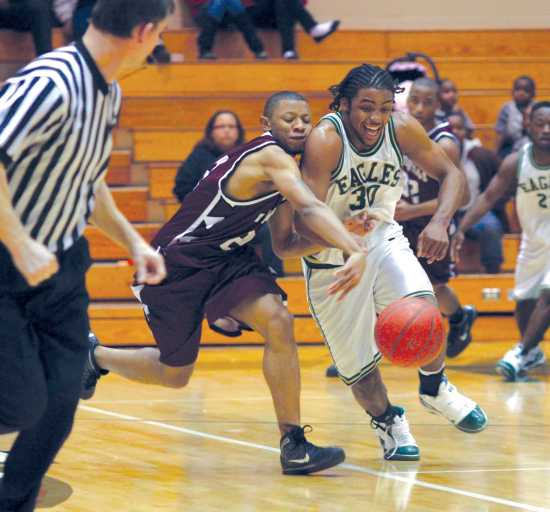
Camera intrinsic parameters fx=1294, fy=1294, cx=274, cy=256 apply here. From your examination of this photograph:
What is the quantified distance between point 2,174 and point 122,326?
624cm

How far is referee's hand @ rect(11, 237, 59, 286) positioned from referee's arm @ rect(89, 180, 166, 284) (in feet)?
1.31

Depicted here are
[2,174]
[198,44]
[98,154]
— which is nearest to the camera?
[2,174]

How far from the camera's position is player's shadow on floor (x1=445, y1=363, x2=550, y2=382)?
8312 millimetres

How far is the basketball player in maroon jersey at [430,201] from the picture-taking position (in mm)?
7590

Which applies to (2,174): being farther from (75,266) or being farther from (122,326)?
(122,326)

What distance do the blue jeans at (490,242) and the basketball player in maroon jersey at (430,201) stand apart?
1.43 metres

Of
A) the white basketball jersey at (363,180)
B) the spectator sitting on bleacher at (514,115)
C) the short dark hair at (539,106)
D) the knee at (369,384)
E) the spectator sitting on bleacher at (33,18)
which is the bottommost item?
the spectator sitting on bleacher at (514,115)

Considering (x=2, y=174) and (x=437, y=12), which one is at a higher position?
(x=2, y=174)

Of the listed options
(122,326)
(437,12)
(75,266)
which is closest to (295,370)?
(75,266)

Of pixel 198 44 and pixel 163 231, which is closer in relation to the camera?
pixel 163 231

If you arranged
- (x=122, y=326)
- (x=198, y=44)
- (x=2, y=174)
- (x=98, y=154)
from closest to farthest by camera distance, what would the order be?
(x=2, y=174) < (x=98, y=154) < (x=122, y=326) < (x=198, y=44)

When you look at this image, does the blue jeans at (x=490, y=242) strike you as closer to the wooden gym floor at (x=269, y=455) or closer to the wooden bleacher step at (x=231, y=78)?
the wooden gym floor at (x=269, y=455)

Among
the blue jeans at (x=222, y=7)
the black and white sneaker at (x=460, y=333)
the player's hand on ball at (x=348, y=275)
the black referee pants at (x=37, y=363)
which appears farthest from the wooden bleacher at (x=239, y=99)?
the black referee pants at (x=37, y=363)

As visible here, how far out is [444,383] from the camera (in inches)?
Answer: 226
